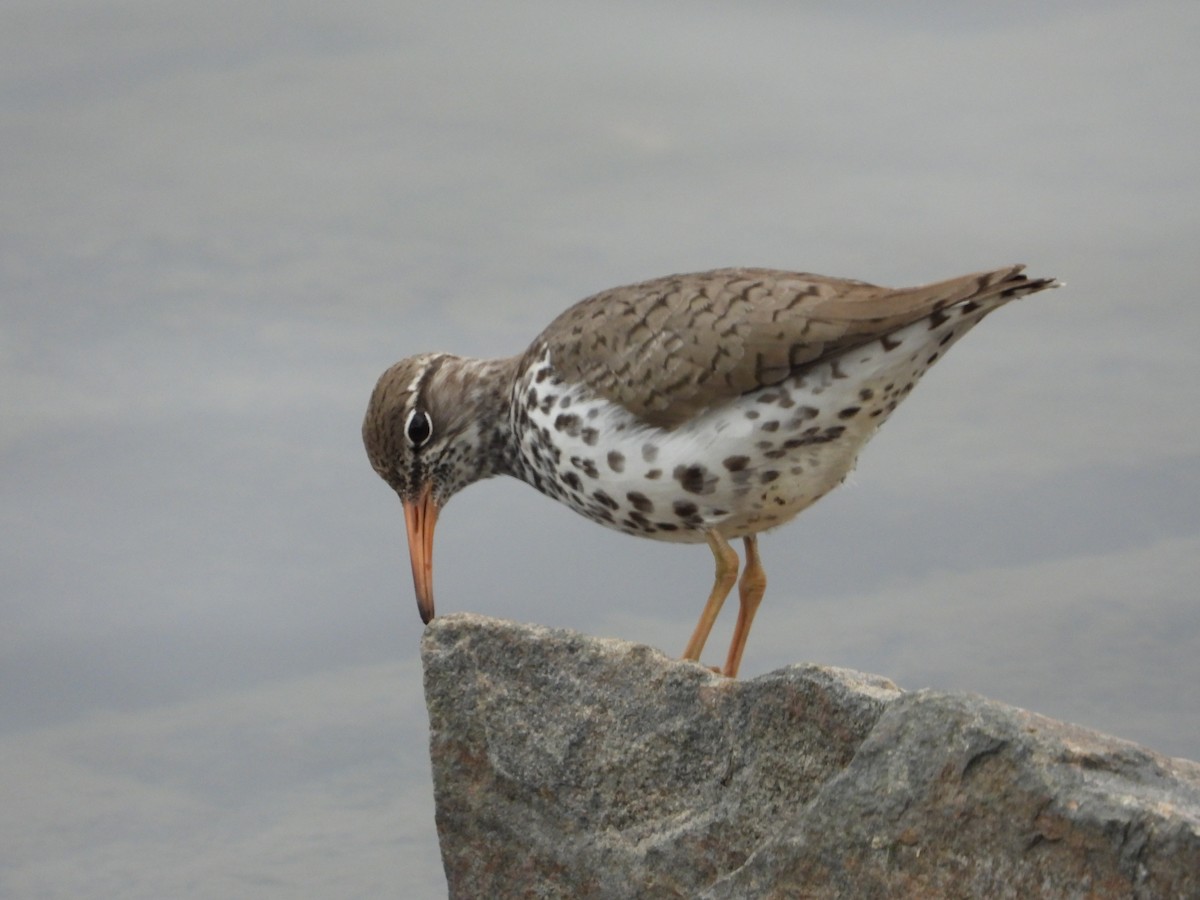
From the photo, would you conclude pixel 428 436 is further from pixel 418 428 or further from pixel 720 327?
pixel 720 327

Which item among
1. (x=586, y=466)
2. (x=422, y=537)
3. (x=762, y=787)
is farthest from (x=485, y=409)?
(x=762, y=787)

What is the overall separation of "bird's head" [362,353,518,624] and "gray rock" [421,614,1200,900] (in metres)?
1.36

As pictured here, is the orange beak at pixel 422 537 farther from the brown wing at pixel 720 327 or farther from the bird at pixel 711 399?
the brown wing at pixel 720 327

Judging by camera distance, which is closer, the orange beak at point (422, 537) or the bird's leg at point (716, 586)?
the bird's leg at point (716, 586)

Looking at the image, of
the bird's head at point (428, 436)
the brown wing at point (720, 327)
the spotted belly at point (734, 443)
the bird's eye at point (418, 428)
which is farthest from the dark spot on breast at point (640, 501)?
the bird's eye at point (418, 428)

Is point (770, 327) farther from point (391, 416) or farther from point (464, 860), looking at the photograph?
point (464, 860)

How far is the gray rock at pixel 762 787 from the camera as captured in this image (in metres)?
6.92

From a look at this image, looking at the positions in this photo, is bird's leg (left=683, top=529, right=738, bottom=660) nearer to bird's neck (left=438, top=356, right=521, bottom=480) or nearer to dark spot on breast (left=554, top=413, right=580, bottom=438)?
dark spot on breast (left=554, top=413, right=580, bottom=438)

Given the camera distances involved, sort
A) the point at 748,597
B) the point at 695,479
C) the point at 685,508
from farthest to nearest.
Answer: the point at 748,597 → the point at 685,508 → the point at 695,479

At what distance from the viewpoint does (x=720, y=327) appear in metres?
8.92

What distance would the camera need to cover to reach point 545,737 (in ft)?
28.3

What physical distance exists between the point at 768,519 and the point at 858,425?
74 cm

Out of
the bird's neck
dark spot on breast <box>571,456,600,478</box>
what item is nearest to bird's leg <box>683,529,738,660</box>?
dark spot on breast <box>571,456,600,478</box>

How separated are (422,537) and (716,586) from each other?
1.82 m
